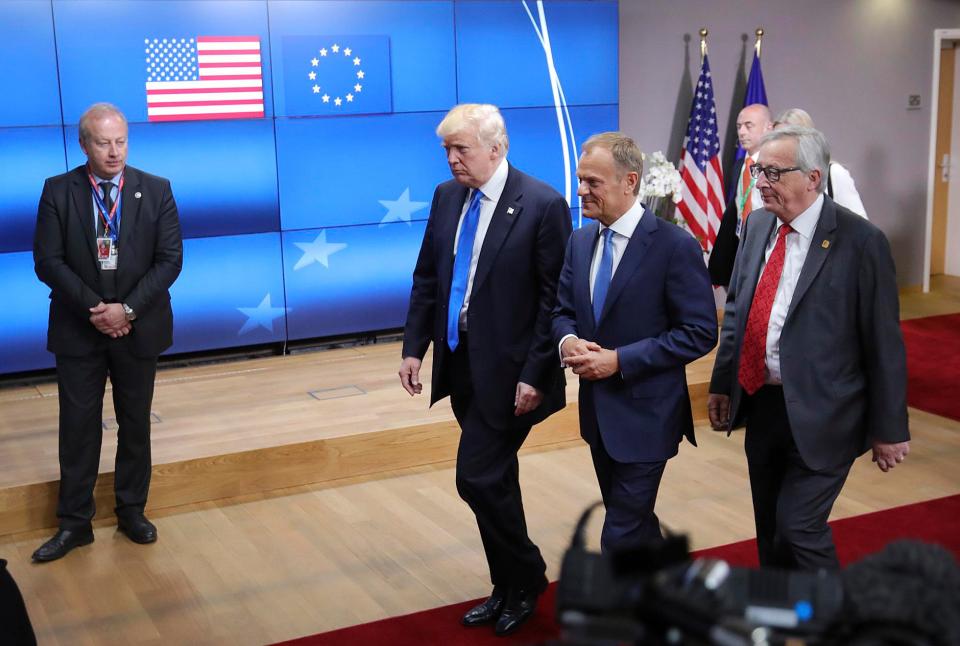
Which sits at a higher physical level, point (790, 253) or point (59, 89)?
point (59, 89)

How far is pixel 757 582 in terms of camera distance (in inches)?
55.6

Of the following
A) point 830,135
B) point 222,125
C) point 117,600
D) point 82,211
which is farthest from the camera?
point 830,135

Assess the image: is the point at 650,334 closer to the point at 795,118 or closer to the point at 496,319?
the point at 496,319

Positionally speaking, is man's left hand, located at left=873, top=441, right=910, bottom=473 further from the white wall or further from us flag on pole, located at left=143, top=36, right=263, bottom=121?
the white wall

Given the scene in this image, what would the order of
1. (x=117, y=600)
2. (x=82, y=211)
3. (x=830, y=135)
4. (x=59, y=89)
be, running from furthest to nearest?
(x=830, y=135), (x=59, y=89), (x=82, y=211), (x=117, y=600)

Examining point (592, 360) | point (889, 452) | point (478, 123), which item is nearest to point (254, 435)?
point (478, 123)

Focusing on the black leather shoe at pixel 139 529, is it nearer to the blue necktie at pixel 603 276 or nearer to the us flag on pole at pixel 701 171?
the blue necktie at pixel 603 276

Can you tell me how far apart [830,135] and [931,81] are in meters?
1.21

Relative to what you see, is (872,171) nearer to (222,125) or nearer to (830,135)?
(830,135)

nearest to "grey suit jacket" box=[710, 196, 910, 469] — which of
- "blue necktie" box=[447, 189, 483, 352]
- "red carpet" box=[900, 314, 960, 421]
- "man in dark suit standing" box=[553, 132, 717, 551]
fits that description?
"man in dark suit standing" box=[553, 132, 717, 551]

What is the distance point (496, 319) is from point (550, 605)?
1054 mm

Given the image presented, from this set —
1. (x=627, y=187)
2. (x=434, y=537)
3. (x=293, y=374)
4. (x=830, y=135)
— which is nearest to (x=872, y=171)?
(x=830, y=135)

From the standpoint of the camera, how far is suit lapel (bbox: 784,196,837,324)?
297 cm

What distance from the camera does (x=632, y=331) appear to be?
3201mm
